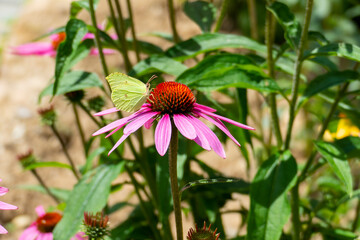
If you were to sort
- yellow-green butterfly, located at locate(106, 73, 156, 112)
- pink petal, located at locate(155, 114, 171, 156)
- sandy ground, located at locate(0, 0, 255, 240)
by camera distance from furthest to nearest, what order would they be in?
sandy ground, located at locate(0, 0, 255, 240) < yellow-green butterfly, located at locate(106, 73, 156, 112) < pink petal, located at locate(155, 114, 171, 156)

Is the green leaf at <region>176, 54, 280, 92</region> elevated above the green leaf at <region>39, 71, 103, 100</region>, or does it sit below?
below

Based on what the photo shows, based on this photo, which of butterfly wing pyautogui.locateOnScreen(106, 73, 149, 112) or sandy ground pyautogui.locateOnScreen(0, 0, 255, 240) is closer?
butterfly wing pyautogui.locateOnScreen(106, 73, 149, 112)

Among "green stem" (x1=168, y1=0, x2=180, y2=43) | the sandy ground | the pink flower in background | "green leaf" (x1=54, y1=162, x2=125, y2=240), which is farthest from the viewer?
the sandy ground

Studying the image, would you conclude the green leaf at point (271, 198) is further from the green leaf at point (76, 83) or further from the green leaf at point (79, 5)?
the green leaf at point (79, 5)

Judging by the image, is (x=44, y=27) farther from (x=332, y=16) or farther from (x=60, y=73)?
(x=60, y=73)

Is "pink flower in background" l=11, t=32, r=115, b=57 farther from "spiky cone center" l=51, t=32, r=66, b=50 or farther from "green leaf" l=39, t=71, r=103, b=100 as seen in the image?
"green leaf" l=39, t=71, r=103, b=100

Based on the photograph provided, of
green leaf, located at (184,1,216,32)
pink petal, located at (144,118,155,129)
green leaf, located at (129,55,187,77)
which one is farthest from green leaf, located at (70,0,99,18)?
pink petal, located at (144,118,155,129)
